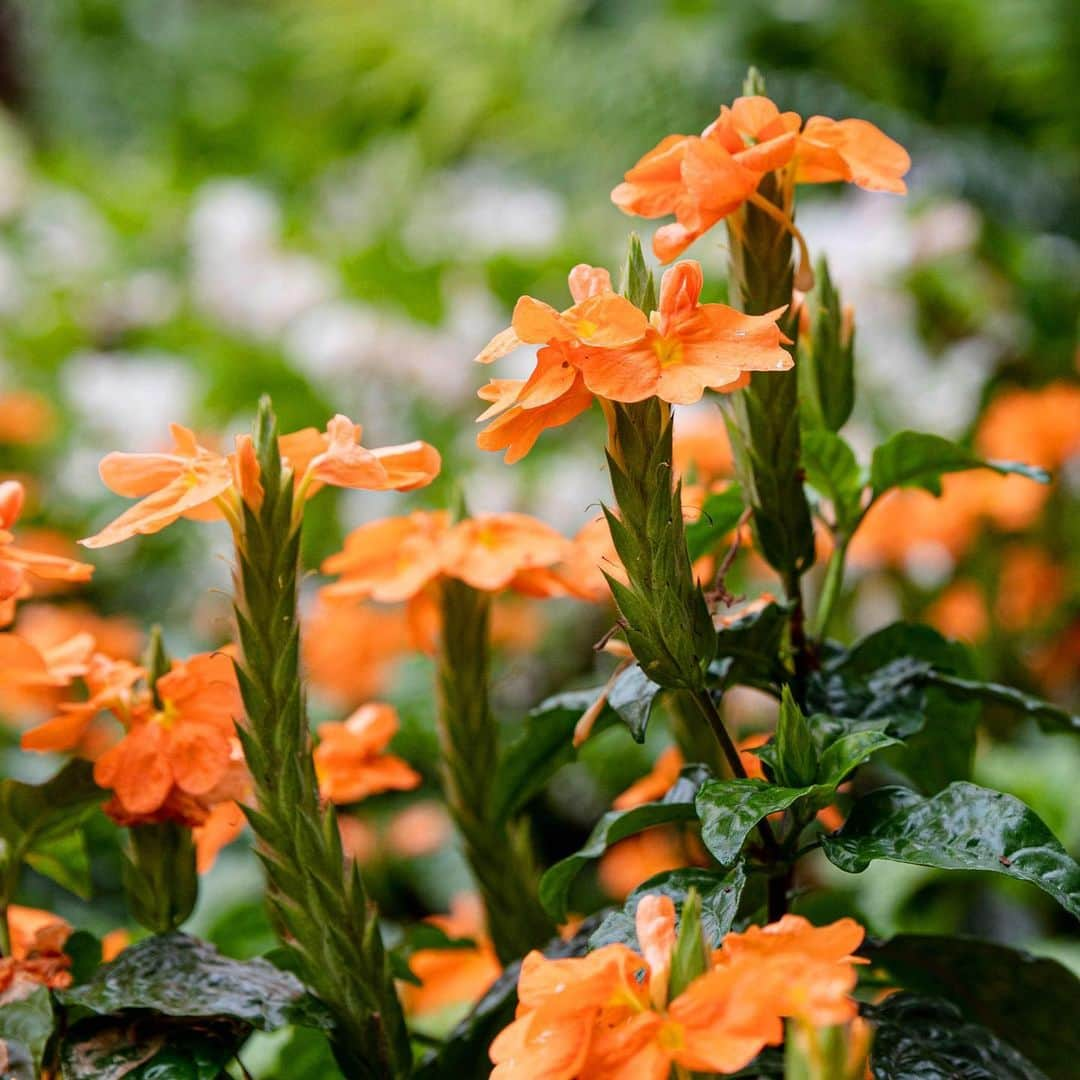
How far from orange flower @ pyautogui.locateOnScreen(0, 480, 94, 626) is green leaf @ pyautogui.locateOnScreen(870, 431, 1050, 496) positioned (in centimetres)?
40

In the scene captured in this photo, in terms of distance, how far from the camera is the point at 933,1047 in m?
0.55

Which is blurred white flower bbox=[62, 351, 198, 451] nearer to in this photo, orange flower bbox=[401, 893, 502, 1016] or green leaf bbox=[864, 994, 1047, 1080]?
orange flower bbox=[401, 893, 502, 1016]

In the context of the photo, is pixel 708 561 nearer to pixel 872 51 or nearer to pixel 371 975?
pixel 371 975

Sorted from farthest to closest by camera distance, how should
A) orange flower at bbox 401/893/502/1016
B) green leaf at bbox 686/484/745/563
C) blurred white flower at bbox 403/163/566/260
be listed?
1. blurred white flower at bbox 403/163/566/260
2. orange flower at bbox 401/893/502/1016
3. green leaf at bbox 686/484/745/563

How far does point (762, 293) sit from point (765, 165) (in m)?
0.07

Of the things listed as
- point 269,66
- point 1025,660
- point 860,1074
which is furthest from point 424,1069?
point 269,66

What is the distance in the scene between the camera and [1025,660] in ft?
5.52

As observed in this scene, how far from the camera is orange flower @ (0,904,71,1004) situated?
0.57 m

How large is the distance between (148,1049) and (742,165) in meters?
0.46

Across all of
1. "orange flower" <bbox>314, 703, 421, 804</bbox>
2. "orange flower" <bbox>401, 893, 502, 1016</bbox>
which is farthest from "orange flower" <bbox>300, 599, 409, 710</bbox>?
"orange flower" <bbox>314, 703, 421, 804</bbox>

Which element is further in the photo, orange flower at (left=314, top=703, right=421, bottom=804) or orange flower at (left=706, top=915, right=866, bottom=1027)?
orange flower at (left=314, top=703, right=421, bottom=804)

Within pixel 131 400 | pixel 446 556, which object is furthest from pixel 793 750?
pixel 131 400

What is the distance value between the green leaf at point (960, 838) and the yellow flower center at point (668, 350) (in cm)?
21

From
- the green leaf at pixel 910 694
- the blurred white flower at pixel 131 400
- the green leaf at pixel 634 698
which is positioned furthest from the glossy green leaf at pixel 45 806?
the blurred white flower at pixel 131 400
